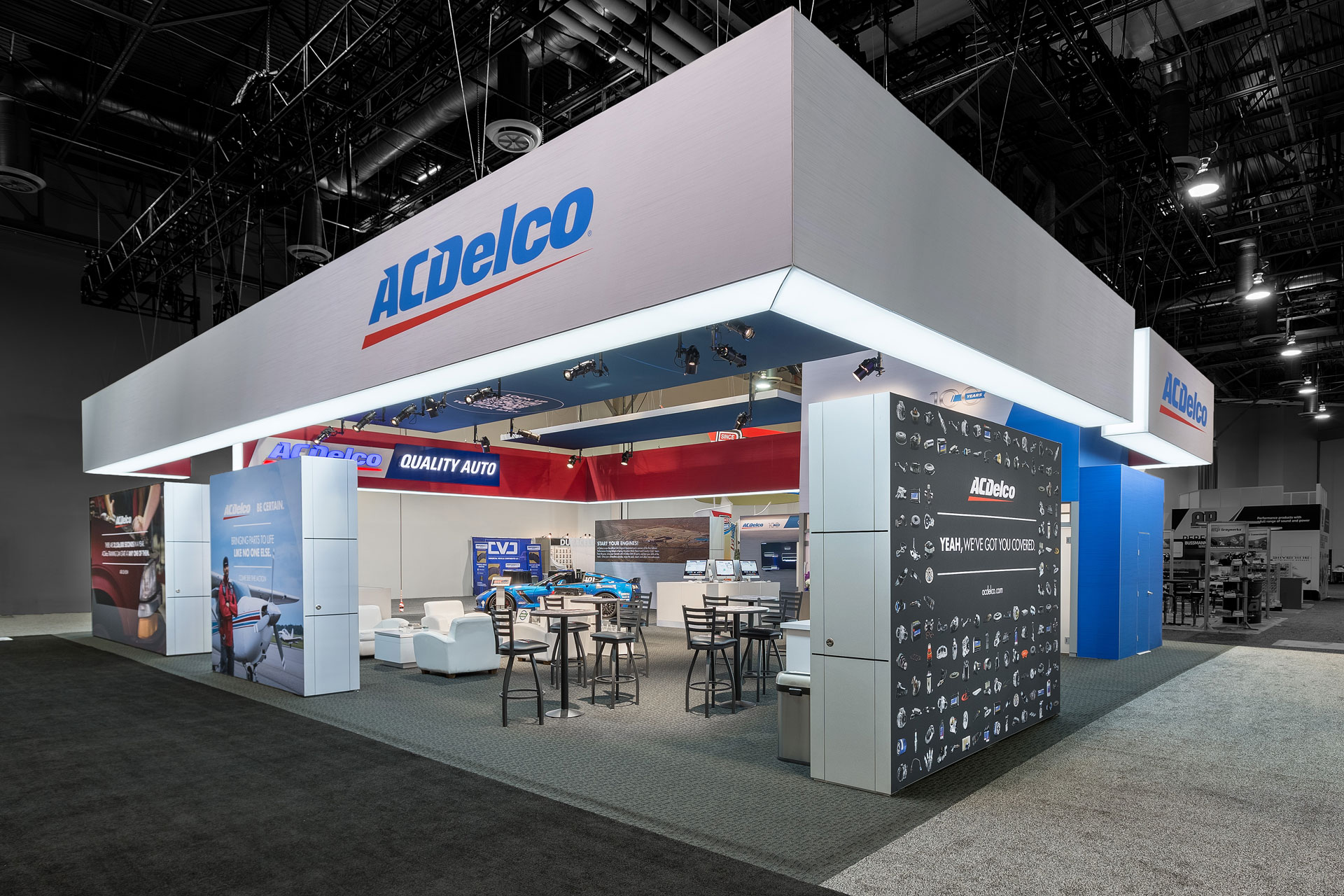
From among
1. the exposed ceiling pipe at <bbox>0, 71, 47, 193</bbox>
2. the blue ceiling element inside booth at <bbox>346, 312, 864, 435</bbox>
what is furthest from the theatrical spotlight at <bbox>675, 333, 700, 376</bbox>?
the exposed ceiling pipe at <bbox>0, 71, 47, 193</bbox>

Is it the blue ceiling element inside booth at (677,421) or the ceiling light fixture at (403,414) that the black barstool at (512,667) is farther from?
the blue ceiling element inside booth at (677,421)

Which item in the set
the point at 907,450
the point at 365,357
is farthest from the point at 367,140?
the point at 907,450

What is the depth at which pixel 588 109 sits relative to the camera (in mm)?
9656

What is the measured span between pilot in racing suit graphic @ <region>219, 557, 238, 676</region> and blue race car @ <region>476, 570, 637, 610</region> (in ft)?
11.3

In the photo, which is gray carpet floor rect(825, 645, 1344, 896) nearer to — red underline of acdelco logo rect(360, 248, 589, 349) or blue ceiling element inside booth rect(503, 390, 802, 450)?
red underline of acdelco logo rect(360, 248, 589, 349)

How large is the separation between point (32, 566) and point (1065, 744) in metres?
17.1

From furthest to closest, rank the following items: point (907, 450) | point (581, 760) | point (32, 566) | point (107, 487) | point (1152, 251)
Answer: point (107, 487)
point (32, 566)
point (1152, 251)
point (581, 760)
point (907, 450)

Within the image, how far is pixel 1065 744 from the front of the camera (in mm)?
5527

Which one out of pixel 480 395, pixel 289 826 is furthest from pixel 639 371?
pixel 289 826

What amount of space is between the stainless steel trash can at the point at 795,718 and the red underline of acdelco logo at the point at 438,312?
2841mm

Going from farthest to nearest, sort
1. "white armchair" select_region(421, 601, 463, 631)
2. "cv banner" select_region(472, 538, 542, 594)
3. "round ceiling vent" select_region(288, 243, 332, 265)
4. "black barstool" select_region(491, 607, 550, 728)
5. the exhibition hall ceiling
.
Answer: "cv banner" select_region(472, 538, 542, 594), "round ceiling vent" select_region(288, 243, 332, 265), "white armchair" select_region(421, 601, 463, 631), the exhibition hall ceiling, "black barstool" select_region(491, 607, 550, 728)

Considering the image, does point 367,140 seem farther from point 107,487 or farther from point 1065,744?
point 107,487

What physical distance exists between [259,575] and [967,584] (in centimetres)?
674

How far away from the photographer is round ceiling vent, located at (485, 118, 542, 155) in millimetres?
7172
